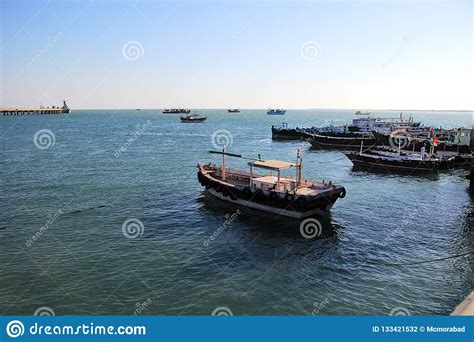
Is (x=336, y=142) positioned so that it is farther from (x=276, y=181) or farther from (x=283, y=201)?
(x=283, y=201)

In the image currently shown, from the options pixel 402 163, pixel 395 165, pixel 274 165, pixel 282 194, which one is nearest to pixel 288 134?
pixel 395 165

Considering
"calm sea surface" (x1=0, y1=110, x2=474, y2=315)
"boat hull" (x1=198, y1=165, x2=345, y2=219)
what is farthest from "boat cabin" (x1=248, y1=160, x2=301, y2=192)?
"calm sea surface" (x1=0, y1=110, x2=474, y2=315)

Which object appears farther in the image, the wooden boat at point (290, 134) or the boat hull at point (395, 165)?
the wooden boat at point (290, 134)

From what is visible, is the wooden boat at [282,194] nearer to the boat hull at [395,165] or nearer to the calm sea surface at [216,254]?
the calm sea surface at [216,254]

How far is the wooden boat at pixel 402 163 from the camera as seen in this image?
51.8m

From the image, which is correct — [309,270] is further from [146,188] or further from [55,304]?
[146,188]

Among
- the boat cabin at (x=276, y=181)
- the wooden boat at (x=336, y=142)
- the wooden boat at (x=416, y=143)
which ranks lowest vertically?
the wooden boat at (x=336, y=142)

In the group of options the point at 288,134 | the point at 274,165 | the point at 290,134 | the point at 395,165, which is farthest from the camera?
the point at 288,134

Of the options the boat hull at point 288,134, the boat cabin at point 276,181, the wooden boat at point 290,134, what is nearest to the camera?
the boat cabin at point 276,181

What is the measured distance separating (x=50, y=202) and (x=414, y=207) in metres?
33.0

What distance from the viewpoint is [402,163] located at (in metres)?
52.7

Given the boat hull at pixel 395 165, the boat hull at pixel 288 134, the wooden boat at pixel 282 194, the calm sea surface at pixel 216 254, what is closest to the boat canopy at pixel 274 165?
the wooden boat at pixel 282 194

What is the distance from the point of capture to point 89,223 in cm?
2877

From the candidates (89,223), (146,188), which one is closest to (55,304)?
(89,223)
